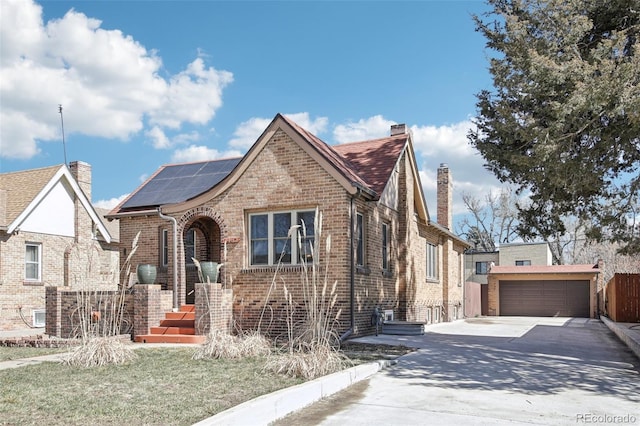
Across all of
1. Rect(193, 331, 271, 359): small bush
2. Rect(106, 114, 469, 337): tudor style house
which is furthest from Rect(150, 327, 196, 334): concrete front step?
Rect(193, 331, 271, 359): small bush

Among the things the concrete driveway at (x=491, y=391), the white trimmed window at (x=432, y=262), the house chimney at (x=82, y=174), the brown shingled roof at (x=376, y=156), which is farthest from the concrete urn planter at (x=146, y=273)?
the house chimney at (x=82, y=174)

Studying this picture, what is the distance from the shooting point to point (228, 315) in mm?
14047

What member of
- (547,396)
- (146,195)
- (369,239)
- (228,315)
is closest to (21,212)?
(146,195)

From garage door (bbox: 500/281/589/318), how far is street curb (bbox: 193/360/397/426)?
28.3 meters

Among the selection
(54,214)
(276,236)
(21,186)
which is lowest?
(276,236)

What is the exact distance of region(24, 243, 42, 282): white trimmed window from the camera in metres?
21.6

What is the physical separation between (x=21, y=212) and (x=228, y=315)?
38.0 feet

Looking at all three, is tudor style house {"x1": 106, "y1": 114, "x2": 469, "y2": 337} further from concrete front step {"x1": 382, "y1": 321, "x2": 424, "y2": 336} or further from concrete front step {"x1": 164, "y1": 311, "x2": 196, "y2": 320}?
concrete front step {"x1": 164, "y1": 311, "x2": 196, "y2": 320}

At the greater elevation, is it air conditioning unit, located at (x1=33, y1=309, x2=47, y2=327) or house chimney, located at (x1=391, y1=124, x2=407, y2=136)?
house chimney, located at (x1=391, y1=124, x2=407, y2=136)

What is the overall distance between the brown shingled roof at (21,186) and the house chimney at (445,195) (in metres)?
16.8

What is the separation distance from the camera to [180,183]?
18.8m

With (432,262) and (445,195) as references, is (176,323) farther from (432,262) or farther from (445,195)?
(445,195)

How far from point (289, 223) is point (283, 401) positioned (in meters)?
7.88

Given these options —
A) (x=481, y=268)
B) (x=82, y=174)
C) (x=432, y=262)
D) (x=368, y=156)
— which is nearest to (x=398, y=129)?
(x=368, y=156)
